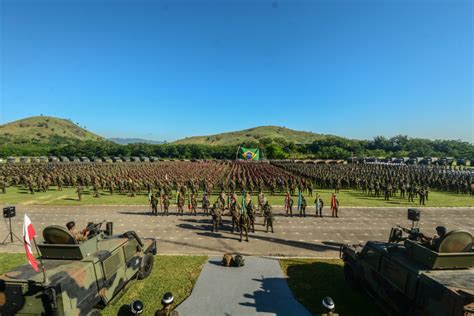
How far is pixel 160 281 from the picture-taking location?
9148 millimetres

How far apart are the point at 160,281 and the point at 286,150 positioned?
120 m

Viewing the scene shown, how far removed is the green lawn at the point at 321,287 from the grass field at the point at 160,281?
10.7 ft

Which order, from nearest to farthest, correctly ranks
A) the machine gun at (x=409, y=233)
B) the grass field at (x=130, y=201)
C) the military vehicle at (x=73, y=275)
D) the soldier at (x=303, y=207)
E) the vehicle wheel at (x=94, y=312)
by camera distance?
the military vehicle at (x=73, y=275) → the vehicle wheel at (x=94, y=312) → the machine gun at (x=409, y=233) → the soldier at (x=303, y=207) → the grass field at (x=130, y=201)

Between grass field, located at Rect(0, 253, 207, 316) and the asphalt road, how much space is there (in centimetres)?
124

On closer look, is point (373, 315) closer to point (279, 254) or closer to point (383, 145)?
point (279, 254)

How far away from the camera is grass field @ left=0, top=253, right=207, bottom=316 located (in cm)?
789

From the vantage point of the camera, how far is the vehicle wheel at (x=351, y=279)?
336 inches

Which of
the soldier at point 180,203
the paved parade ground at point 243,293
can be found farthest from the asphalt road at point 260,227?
the paved parade ground at point 243,293

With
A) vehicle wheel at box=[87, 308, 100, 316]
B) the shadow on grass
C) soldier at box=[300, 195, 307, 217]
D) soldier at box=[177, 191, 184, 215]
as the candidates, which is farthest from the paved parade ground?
soldier at box=[177, 191, 184, 215]

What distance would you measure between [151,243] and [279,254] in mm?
5211

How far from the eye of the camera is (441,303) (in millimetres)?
5188

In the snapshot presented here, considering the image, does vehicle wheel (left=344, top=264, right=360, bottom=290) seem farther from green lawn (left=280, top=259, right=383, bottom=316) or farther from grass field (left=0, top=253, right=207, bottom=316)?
grass field (left=0, top=253, right=207, bottom=316)

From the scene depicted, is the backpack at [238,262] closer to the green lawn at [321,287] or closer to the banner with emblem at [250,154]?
the green lawn at [321,287]

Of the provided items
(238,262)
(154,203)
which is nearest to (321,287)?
(238,262)
